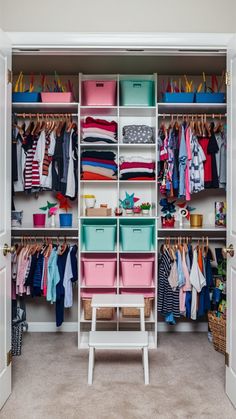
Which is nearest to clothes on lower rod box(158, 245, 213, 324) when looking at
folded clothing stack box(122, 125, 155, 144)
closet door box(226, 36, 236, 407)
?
folded clothing stack box(122, 125, 155, 144)

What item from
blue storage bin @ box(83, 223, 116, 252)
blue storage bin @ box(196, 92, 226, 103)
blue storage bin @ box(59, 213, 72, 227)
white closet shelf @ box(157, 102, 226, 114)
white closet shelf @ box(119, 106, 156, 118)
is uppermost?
blue storage bin @ box(196, 92, 226, 103)

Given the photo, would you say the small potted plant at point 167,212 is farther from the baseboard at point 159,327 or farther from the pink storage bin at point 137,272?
the baseboard at point 159,327

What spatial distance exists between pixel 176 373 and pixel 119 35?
2.43 metres

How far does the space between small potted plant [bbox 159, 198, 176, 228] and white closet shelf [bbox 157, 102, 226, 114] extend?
876 millimetres

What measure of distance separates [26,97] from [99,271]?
1715 mm

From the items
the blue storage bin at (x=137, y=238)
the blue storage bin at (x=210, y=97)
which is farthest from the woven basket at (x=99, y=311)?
the blue storage bin at (x=210, y=97)

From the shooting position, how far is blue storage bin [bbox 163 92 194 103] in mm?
4145

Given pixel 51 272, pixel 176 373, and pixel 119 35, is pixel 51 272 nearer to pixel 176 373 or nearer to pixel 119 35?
pixel 176 373

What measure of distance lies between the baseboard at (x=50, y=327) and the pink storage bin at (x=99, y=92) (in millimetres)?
2188

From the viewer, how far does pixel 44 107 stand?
4.29 metres

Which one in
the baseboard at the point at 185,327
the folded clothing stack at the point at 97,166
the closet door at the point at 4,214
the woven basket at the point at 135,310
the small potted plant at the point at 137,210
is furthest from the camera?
the baseboard at the point at 185,327

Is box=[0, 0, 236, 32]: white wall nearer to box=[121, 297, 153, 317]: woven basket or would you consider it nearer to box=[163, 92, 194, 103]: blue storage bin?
box=[163, 92, 194, 103]: blue storage bin

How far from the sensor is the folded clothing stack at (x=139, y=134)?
4.22 metres

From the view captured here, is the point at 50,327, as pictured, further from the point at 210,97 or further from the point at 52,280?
the point at 210,97
